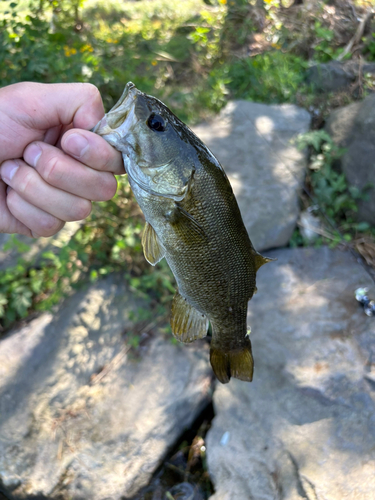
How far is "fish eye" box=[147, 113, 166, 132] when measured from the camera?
1438mm

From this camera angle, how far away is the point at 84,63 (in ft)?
12.0

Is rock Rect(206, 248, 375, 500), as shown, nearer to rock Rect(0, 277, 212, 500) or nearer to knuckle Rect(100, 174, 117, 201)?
rock Rect(0, 277, 212, 500)

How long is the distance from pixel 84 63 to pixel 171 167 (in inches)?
116

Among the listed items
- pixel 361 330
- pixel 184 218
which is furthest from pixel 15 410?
pixel 361 330

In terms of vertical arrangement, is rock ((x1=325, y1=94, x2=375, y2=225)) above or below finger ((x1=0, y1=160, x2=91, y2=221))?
below

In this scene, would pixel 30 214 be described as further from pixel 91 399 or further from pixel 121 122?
pixel 91 399

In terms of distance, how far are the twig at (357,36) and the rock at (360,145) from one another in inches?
57.8

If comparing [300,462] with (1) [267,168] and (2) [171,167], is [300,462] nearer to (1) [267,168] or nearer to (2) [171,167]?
(2) [171,167]

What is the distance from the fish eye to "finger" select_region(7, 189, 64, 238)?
73cm

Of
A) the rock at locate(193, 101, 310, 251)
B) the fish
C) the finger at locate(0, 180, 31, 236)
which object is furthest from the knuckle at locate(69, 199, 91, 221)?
the rock at locate(193, 101, 310, 251)

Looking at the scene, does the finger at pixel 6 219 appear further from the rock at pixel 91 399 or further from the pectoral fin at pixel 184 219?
the rock at pixel 91 399

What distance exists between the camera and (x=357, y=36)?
5074 millimetres

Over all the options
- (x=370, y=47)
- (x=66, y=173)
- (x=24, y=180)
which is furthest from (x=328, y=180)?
(x=24, y=180)

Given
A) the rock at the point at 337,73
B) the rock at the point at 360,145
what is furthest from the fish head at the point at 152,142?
the rock at the point at 337,73
